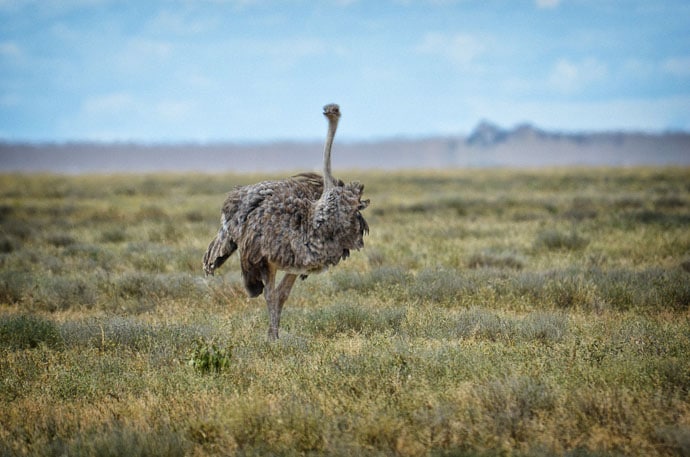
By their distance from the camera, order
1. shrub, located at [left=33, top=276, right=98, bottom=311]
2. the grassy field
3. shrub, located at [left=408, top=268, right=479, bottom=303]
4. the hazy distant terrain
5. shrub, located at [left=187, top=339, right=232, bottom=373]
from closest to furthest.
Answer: the grassy field → shrub, located at [left=187, top=339, right=232, bottom=373] → shrub, located at [left=408, top=268, right=479, bottom=303] → shrub, located at [left=33, top=276, right=98, bottom=311] → the hazy distant terrain

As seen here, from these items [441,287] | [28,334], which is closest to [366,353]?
[441,287]

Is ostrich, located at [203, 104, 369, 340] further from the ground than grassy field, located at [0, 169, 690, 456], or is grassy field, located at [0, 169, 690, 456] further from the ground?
ostrich, located at [203, 104, 369, 340]

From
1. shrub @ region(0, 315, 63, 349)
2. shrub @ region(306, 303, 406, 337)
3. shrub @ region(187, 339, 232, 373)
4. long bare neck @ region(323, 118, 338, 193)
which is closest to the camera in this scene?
shrub @ region(187, 339, 232, 373)

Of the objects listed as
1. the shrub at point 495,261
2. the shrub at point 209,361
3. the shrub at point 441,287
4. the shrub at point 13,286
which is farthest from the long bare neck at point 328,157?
the shrub at point 13,286

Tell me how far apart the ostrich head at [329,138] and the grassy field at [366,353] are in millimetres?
1601

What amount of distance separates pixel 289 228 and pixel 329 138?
3.39ft

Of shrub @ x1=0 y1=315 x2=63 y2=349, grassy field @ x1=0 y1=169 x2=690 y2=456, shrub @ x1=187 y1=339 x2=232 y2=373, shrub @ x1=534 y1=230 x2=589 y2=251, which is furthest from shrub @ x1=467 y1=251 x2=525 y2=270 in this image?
shrub @ x1=0 y1=315 x2=63 y2=349

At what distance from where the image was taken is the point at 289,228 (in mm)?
7402

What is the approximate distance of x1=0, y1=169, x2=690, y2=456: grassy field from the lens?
17.0 feet

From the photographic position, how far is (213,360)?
6672 mm

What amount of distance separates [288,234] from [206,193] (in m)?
30.5

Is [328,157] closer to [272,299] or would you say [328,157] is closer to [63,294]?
[272,299]

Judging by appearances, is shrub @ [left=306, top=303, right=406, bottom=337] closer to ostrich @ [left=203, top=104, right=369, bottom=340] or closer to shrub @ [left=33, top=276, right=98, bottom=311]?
ostrich @ [left=203, top=104, right=369, bottom=340]

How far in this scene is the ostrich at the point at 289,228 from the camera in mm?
7332
